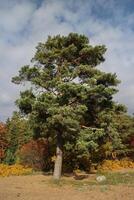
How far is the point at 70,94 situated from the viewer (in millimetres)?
24719

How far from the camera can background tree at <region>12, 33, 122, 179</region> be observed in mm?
24594

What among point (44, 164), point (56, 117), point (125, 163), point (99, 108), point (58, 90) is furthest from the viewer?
point (125, 163)

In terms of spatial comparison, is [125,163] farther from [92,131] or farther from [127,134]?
[92,131]

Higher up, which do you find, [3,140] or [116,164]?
[3,140]

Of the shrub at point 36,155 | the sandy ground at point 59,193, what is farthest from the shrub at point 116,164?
the sandy ground at point 59,193

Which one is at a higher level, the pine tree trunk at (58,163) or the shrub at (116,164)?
the shrub at (116,164)

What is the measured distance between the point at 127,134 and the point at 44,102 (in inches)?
858

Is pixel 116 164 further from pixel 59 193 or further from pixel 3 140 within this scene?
pixel 59 193

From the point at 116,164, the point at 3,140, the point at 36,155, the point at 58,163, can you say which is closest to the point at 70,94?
the point at 58,163

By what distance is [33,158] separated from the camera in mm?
37031

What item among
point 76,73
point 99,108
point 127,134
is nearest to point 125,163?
point 127,134

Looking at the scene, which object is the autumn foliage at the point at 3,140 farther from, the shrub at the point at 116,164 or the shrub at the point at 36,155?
the shrub at the point at 116,164

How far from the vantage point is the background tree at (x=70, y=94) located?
2459 cm

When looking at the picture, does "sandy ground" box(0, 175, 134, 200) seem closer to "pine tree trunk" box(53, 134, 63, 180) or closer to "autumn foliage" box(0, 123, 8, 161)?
"pine tree trunk" box(53, 134, 63, 180)
